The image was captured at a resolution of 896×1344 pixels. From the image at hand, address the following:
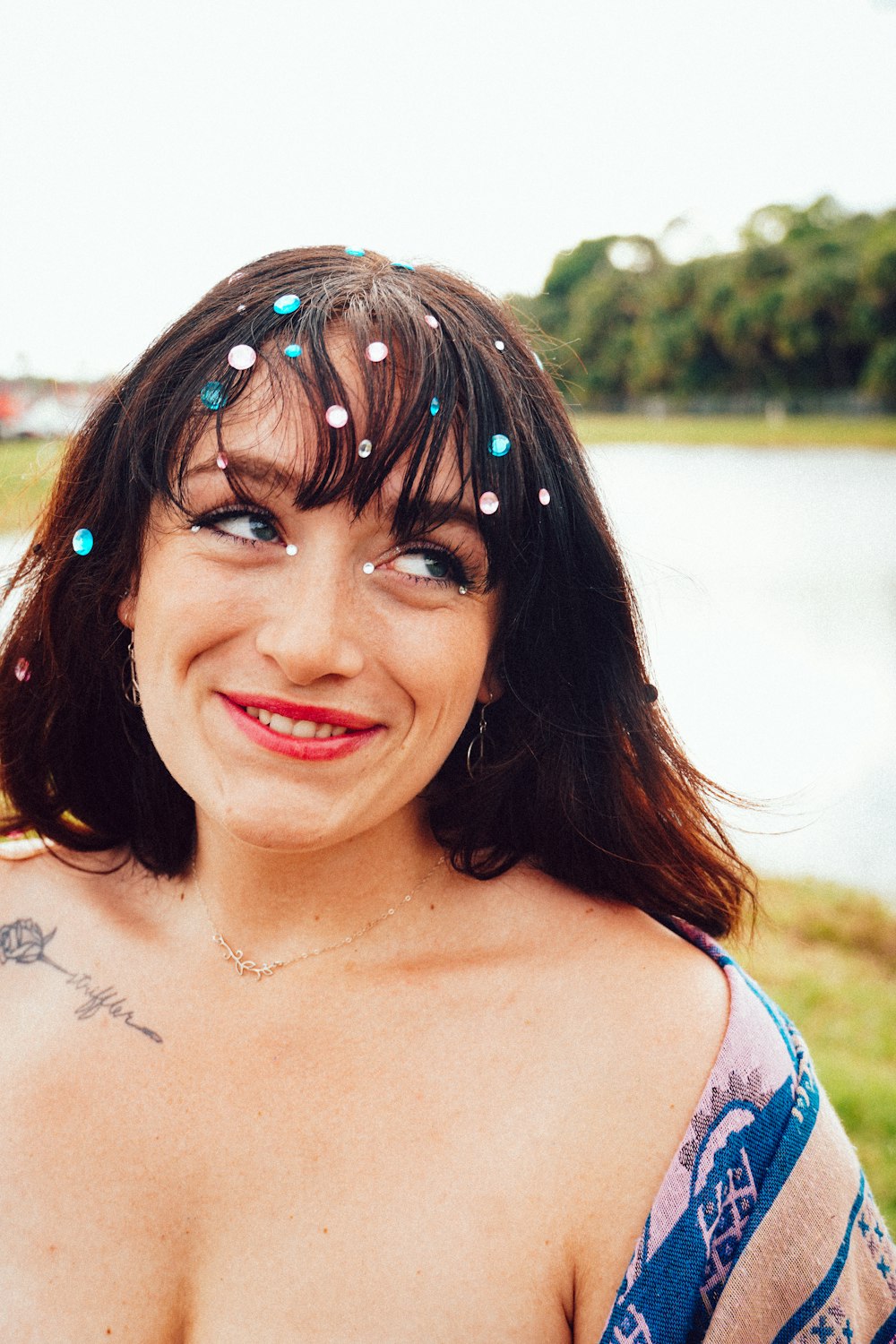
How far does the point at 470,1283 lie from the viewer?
159 cm

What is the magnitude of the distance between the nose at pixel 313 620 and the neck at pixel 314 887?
16.9 inches

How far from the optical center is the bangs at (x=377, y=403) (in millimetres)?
1572

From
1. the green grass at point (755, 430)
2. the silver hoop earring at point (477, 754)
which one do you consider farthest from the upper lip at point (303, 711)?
the green grass at point (755, 430)

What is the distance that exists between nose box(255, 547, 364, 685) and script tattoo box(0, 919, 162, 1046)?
73cm

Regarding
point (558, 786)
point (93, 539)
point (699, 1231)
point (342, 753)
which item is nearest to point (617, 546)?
point (558, 786)

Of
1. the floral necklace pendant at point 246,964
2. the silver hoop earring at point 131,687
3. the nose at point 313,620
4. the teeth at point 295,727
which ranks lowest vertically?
the floral necklace pendant at point 246,964

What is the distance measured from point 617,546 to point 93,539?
0.88 metres

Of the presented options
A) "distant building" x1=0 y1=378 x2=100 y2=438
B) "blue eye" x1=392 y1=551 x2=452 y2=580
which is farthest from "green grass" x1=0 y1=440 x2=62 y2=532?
Answer: "blue eye" x1=392 y1=551 x2=452 y2=580

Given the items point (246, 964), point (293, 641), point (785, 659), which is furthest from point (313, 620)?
point (785, 659)

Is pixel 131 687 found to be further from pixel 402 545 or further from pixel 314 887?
pixel 402 545

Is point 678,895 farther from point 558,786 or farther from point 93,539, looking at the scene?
point 93,539

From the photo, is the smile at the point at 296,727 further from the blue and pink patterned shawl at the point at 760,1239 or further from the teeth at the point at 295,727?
the blue and pink patterned shawl at the point at 760,1239

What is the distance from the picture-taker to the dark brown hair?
5.35 ft

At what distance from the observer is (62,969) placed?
2.00 metres
